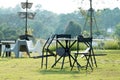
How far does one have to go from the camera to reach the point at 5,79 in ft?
24.1

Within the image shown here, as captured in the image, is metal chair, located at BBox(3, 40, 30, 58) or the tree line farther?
the tree line

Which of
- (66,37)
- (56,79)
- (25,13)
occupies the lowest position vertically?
(56,79)

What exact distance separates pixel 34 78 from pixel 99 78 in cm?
117

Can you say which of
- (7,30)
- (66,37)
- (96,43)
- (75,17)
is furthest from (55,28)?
(66,37)

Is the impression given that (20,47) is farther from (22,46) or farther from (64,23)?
(64,23)

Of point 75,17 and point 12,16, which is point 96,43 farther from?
point 75,17

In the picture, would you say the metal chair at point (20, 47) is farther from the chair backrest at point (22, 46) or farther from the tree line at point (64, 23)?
the tree line at point (64, 23)

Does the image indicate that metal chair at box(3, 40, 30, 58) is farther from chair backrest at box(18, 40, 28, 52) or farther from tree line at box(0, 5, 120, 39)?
tree line at box(0, 5, 120, 39)

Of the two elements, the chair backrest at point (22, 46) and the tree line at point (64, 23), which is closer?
the chair backrest at point (22, 46)

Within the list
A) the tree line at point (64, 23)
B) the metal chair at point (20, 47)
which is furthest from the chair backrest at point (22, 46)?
the tree line at point (64, 23)

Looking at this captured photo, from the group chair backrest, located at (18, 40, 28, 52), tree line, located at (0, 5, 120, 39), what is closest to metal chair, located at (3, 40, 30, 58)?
chair backrest, located at (18, 40, 28, 52)

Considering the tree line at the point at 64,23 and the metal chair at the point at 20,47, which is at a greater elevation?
the tree line at the point at 64,23

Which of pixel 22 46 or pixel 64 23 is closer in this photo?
pixel 22 46

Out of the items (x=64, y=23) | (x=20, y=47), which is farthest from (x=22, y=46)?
(x=64, y=23)
